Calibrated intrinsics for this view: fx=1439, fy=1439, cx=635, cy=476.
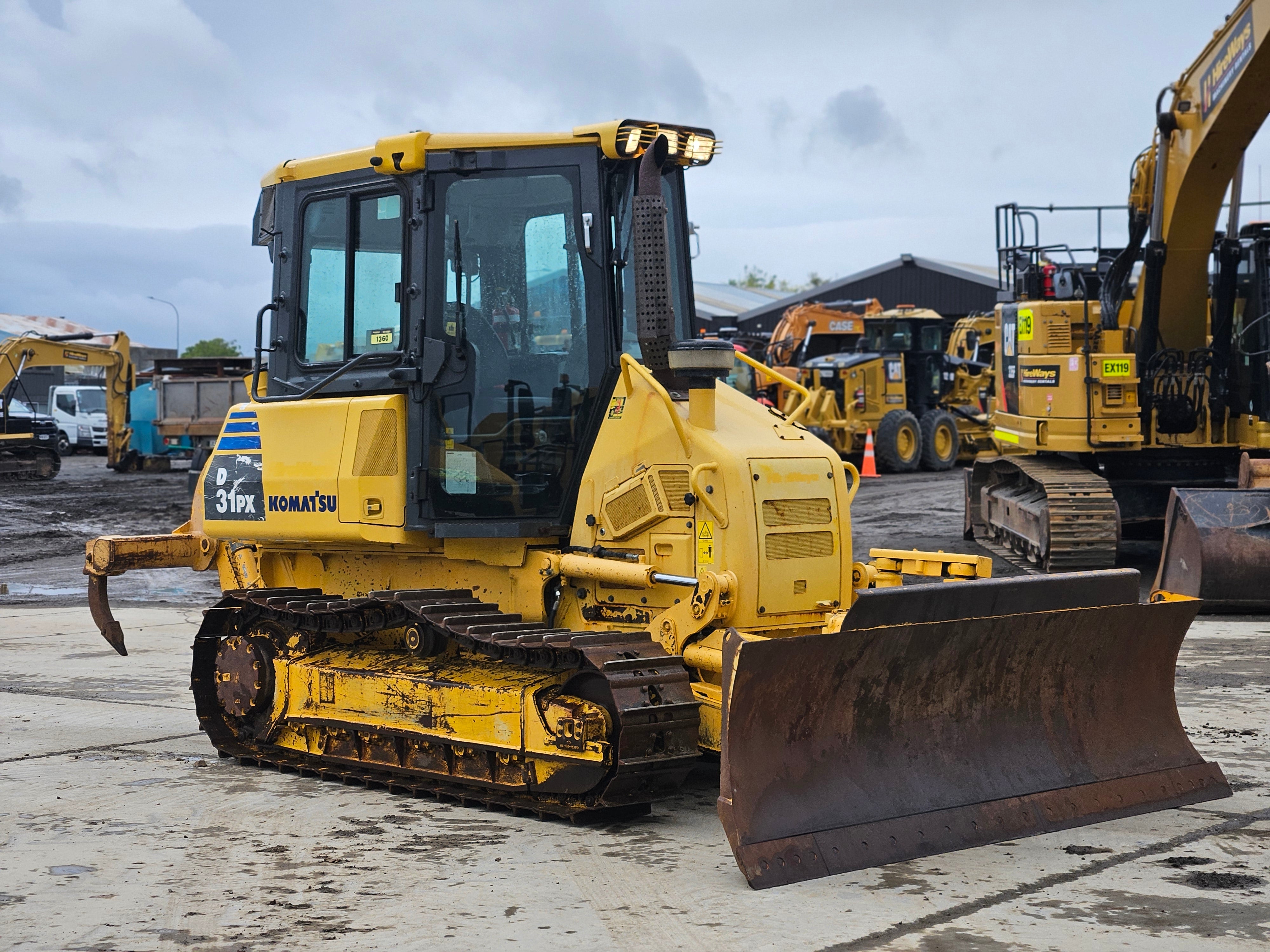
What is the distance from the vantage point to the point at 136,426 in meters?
33.5

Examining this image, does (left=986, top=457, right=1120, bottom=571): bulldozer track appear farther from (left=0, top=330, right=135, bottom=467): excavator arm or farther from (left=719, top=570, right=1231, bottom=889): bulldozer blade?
(left=0, top=330, right=135, bottom=467): excavator arm

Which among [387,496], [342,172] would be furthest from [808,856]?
[342,172]

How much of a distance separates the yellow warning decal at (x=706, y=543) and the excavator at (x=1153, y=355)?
6.87 meters

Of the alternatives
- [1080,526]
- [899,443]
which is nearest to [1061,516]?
[1080,526]

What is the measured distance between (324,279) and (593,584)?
210 cm

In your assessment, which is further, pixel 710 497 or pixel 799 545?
pixel 799 545

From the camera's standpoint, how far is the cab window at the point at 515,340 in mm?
6422

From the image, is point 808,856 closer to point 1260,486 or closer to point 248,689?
point 248,689

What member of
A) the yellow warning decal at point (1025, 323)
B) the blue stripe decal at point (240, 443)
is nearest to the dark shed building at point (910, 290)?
the yellow warning decal at point (1025, 323)

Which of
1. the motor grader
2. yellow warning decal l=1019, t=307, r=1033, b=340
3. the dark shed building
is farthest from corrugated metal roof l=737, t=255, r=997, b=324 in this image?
yellow warning decal l=1019, t=307, r=1033, b=340

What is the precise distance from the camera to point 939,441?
26.2 meters

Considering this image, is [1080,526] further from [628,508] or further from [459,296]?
[459,296]

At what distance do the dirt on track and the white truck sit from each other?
767cm

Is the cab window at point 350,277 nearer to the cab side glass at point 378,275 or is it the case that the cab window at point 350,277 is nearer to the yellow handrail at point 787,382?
the cab side glass at point 378,275
